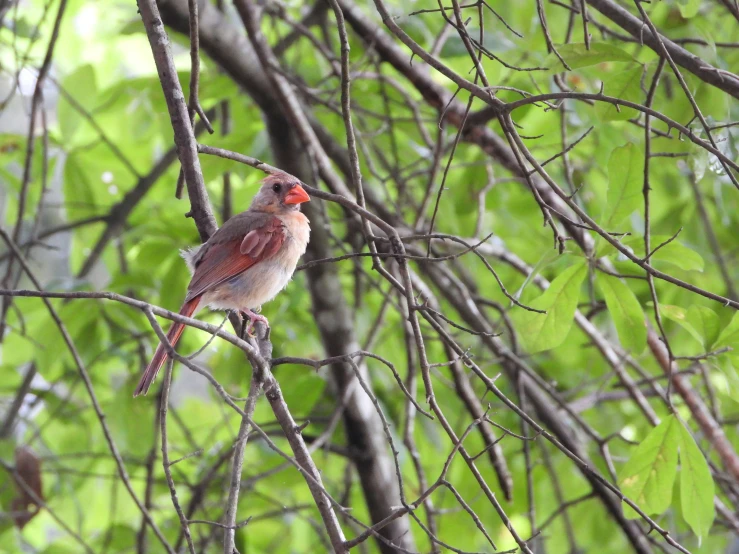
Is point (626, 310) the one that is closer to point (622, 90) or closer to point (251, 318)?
point (622, 90)

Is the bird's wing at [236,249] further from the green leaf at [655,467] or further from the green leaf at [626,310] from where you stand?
the green leaf at [655,467]

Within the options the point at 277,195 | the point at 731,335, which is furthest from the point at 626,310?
the point at 277,195

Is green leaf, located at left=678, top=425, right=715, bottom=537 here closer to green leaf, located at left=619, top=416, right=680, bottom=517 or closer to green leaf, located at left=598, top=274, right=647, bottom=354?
green leaf, located at left=619, top=416, right=680, bottom=517

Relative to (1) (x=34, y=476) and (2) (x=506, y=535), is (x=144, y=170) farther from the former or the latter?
(2) (x=506, y=535)

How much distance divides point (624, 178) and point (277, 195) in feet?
6.14

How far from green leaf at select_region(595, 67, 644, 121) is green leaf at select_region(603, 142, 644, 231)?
0.15 meters

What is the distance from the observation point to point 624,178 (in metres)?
2.79

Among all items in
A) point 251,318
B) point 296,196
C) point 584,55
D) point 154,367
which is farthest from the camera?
point 296,196

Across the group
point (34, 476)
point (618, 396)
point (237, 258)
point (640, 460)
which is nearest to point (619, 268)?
point (640, 460)

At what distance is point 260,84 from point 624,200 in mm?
2163

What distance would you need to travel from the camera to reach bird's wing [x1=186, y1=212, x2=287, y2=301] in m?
3.58

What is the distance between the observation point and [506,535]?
242 inches

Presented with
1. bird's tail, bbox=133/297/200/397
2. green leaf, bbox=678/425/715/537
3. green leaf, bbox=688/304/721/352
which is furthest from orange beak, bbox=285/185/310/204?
green leaf, bbox=678/425/715/537

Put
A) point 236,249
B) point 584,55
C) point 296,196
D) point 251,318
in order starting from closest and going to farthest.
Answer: point 584,55 → point 251,318 → point 236,249 → point 296,196
